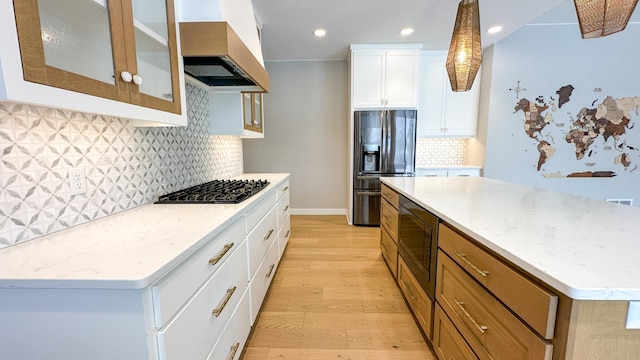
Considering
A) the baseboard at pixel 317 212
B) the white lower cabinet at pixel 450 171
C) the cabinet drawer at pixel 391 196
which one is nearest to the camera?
the cabinet drawer at pixel 391 196

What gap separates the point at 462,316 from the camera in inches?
44.1

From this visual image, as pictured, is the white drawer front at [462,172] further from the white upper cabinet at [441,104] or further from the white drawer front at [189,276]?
the white drawer front at [189,276]

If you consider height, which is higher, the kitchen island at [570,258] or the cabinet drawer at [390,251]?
the kitchen island at [570,258]

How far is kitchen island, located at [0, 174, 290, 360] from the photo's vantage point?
0.69 metres

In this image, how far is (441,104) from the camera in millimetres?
4008

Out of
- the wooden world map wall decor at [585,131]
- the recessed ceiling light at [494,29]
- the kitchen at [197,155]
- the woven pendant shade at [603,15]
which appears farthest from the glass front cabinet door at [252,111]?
the wooden world map wall decor at [585,131]

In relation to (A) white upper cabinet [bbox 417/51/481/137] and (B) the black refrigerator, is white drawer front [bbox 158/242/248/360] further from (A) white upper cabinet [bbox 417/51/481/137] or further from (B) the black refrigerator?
(A) white upper cabinet [bbox 417/51/481/137]

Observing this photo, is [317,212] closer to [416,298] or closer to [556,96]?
[416,298]

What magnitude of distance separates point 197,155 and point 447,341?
7.05 feet

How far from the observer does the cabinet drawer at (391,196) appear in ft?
6.94

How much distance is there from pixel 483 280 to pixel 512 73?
3973mm

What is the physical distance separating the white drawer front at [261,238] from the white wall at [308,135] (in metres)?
2.19

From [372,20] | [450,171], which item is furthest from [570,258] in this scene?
[450,171]

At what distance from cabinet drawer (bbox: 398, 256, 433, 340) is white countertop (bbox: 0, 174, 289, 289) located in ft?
3.99
